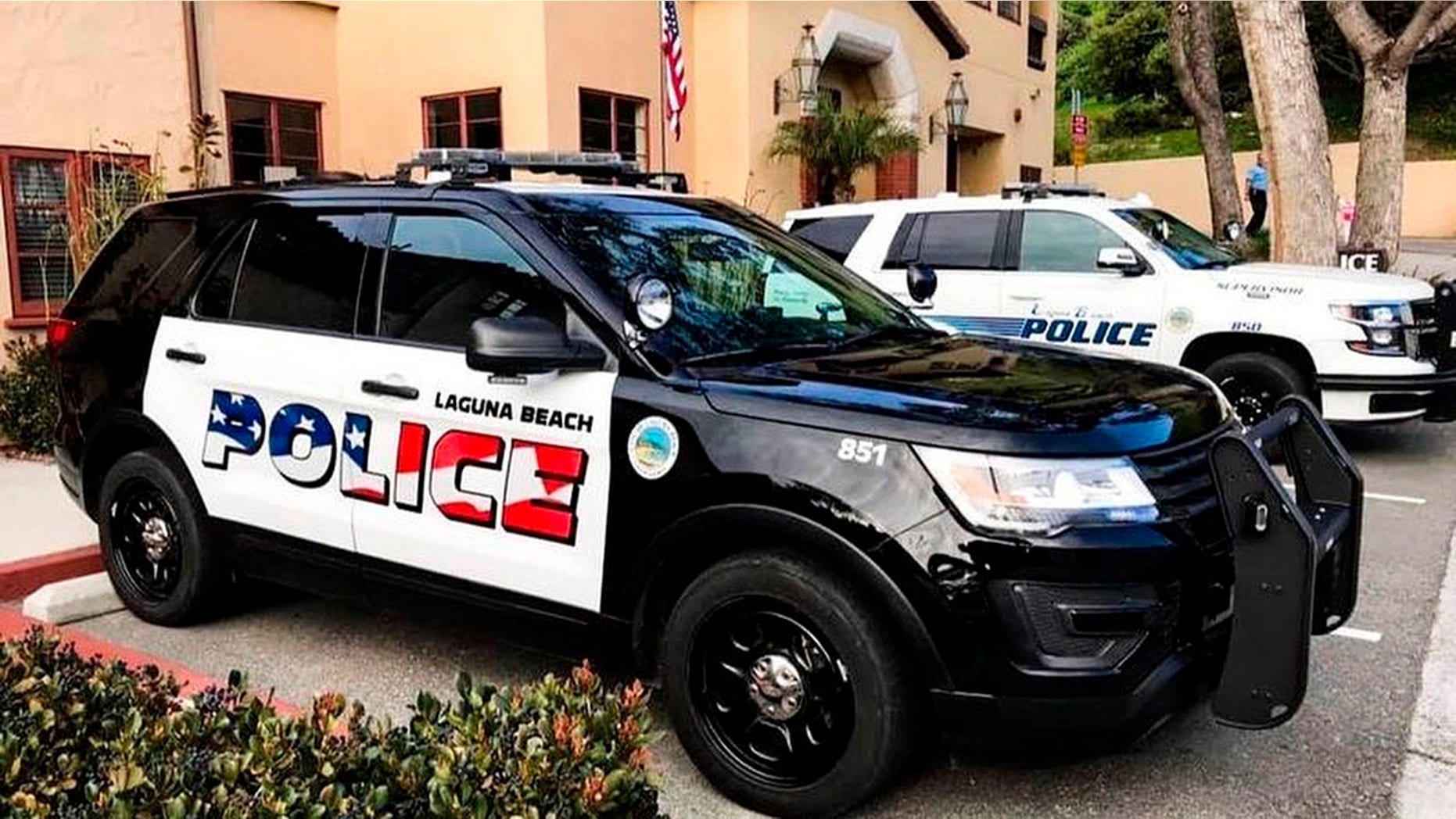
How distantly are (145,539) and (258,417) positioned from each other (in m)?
1.05

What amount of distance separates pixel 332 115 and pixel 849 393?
11766 millimetres

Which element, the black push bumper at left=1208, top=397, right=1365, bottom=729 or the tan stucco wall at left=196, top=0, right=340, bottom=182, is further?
the tan stucco wall at left=196, top=0, right=340, bottom=182

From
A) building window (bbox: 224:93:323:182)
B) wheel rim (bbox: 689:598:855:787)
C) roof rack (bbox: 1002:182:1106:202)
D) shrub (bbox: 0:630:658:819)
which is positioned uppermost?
building window (bbox: 224:93:323:182)

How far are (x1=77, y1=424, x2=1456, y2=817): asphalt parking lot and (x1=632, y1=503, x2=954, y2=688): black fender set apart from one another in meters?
0.36

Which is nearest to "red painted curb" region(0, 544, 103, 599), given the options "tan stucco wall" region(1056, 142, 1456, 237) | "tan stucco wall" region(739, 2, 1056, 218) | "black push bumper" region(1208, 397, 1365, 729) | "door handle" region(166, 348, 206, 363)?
"door handle" region(166, 348, 206, 363)

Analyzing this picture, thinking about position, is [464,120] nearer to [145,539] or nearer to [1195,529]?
[145,539]

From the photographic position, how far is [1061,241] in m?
8.85

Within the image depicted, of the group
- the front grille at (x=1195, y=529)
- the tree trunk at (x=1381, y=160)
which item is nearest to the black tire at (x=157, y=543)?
the front grille at (x=1195, y=529)

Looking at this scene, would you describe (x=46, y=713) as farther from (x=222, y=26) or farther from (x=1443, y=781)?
(x=222, y=26)

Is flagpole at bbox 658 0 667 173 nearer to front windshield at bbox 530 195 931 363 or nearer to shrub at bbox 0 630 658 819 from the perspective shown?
front windshield at bbox 530 195 931 363

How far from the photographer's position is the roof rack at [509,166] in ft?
14.9

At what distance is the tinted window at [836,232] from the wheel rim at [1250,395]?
2.89 metres

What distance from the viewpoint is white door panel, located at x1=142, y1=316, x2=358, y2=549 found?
4305mm

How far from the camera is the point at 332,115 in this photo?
13.6 metres
